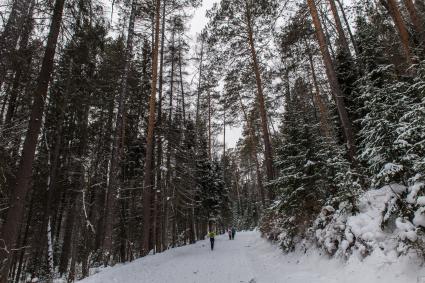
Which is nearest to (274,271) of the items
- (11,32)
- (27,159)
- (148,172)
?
(148,172)

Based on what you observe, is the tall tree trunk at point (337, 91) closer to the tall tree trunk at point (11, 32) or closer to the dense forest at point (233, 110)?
the dense forest at point (233, 110)

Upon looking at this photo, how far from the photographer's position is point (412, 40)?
9500 millimetres

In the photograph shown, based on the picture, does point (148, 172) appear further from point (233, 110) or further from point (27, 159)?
point (233, 110)

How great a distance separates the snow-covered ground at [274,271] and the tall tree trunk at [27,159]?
150 inches

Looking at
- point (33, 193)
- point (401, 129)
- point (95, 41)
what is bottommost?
point (401, 129)

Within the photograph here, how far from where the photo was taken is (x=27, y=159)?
7500mm

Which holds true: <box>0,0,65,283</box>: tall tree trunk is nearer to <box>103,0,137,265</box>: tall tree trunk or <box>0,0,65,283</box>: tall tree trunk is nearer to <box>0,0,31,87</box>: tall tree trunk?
<box>0,0,31,87</box>: tall tree trunk

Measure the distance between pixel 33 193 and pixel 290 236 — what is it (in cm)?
1493

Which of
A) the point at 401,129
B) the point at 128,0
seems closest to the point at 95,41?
the point at 128,0

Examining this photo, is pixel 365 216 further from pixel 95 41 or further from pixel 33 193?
pixel 33 193

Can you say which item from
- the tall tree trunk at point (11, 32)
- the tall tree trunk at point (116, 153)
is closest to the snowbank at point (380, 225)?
the tall tree trunk at point (11, 32)

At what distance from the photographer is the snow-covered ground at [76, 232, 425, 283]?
5473 millimetres

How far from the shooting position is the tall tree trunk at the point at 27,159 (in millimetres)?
6906

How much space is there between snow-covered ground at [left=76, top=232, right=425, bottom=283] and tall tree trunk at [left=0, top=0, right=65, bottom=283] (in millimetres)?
3821
